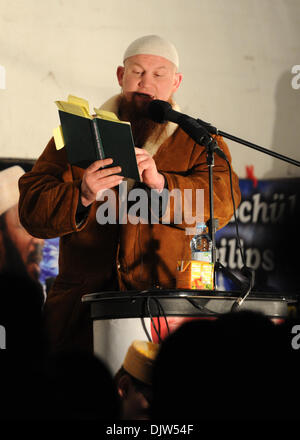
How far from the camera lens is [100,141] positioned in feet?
6.65

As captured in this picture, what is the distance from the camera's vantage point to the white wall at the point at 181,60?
3525 millimetres

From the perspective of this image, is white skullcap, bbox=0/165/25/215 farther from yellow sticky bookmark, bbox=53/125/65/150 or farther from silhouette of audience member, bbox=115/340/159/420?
silhouette of audience member, bbox=115/340/159/420

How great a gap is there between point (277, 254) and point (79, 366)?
2.16m

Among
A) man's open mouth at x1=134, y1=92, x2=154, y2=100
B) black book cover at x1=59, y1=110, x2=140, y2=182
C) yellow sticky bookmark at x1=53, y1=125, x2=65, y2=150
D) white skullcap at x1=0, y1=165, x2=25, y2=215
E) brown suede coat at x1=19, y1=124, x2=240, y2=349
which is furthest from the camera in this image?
white skullcap at x1=0, y1=165, x2=25, y2=215

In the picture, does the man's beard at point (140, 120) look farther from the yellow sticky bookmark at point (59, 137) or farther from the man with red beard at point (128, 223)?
the yellow sticky bookmark at point (59, 137)

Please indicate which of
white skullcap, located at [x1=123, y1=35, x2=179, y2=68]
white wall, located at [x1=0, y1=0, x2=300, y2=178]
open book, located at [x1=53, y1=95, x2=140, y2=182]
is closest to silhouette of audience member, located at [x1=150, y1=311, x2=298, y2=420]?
open book, located at [x1=53, y1=95, x2=140, y2=182]

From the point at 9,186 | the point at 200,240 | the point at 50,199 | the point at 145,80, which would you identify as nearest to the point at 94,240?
the point at 50,199

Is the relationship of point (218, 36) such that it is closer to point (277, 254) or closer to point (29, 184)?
point (277, 254)

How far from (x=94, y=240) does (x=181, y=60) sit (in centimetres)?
182

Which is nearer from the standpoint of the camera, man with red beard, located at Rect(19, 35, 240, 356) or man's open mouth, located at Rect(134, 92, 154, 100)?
man with red beard, located at Rect(19, 35, 240, 356)

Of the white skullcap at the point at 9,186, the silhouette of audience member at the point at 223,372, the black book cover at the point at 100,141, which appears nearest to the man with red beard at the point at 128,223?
the black book cover at the point at 100,141

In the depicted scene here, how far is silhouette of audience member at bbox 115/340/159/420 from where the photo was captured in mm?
1782

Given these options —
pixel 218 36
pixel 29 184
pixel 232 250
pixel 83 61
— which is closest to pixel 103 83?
pixel 83 61

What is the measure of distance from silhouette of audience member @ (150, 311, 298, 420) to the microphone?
0.55 meters
